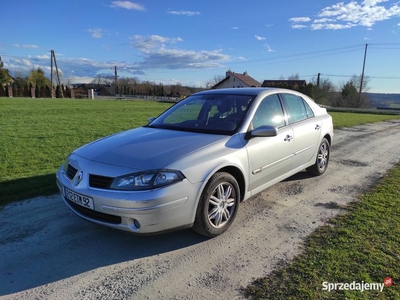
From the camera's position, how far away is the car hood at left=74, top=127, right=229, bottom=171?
3008 millimetres

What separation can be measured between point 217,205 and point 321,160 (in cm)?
324

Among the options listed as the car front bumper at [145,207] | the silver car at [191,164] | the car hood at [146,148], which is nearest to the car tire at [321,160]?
the silver car at [191,164]

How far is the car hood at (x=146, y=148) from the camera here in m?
3.01

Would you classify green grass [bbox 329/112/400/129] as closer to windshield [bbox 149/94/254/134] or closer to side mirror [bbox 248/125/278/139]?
windshield [bbox 149/94/254/134]

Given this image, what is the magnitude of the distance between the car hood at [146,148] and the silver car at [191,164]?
0.03 ft

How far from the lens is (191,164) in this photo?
3.04 m

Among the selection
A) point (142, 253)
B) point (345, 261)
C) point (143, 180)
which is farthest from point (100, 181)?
point (345, 261)

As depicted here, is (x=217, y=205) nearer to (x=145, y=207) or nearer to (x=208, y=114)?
(x=145, y=207)

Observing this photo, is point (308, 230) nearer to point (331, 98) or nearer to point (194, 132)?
point (194, 132)

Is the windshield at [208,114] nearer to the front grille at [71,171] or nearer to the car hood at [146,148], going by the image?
the car hood at [146,148]

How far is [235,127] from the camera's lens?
3787 millimetres

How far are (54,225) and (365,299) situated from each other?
10.7ft

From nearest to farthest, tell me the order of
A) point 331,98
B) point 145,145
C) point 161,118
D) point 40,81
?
point 145,145 → point 161,118 → point 331,98 → point 40,81

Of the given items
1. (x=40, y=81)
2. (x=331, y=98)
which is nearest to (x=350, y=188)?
(x=331, y=98)
